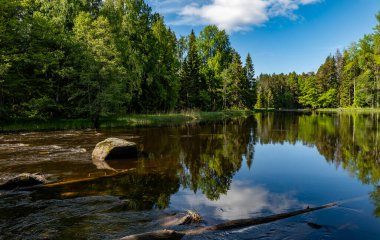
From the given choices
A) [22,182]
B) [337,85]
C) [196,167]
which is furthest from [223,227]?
[337,85]

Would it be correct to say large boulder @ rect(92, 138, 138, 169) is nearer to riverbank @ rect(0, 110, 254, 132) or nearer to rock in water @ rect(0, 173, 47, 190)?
rock in water @ rect(0, 173, 47, 190)

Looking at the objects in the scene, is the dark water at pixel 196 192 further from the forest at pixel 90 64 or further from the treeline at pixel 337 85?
the treeline at pixel 337 85

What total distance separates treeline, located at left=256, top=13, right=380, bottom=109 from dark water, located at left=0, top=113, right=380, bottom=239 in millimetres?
64313

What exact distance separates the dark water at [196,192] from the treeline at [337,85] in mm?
64313

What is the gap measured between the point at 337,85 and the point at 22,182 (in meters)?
106

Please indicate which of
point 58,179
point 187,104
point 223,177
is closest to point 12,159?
point 58,179

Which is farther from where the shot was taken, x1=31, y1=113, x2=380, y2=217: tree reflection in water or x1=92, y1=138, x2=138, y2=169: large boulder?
x1=92, y1=138, x2=138, y2=169: large boulder

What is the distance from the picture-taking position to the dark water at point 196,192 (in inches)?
266

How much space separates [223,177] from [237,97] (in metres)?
60.6

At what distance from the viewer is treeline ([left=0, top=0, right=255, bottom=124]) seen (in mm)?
29156

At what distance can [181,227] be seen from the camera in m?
6.75

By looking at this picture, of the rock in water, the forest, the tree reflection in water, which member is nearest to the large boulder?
the tree reflection in water

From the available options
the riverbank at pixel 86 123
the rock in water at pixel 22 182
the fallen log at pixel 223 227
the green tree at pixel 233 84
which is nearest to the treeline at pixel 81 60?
the riverbank at pixel 86 123

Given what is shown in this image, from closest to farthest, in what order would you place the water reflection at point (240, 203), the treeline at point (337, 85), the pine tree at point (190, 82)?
the water reflection at point (240, 203), the pine tree at point (190, 82), the treeline at point (337, 85)
